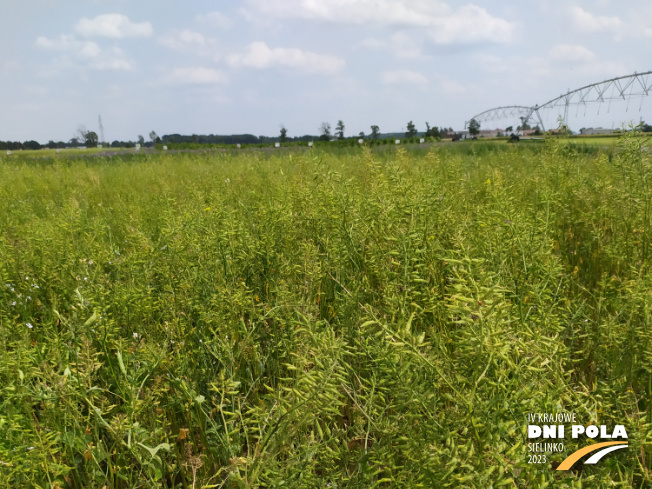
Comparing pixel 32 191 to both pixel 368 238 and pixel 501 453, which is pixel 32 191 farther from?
pixel 501 453

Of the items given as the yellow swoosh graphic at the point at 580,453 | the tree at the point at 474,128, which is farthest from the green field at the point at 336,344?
the tree at the point at 474,128

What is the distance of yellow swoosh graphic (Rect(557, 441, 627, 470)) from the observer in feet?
3.40

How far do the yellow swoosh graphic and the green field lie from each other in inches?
1.2

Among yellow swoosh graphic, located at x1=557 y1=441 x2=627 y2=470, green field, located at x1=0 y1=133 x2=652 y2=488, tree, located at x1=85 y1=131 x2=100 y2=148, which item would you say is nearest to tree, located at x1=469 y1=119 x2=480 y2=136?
green field, located at x1=0 y1=133 x2=652 y2=488

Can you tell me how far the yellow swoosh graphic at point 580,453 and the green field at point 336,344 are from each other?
0.03 m

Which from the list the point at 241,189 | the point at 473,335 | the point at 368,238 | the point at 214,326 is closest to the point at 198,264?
the point at 214,326

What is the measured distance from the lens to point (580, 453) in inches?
44.7

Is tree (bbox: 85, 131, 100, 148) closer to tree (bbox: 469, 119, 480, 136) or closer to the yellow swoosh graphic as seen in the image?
tree (bbox: 469, 119, 480, 136)

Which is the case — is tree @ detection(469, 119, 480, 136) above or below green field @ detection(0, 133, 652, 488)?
above

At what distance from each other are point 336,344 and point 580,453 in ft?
2.44

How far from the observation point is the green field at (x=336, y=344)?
958 millimetres

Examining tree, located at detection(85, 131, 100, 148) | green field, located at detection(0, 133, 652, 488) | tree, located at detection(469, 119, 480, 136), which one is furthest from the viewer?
tree, located at detection(85, 131, 100, 148)

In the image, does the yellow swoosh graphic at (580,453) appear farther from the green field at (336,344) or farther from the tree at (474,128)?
the tree at (474,128)

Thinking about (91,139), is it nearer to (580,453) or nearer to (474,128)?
(474,128)
